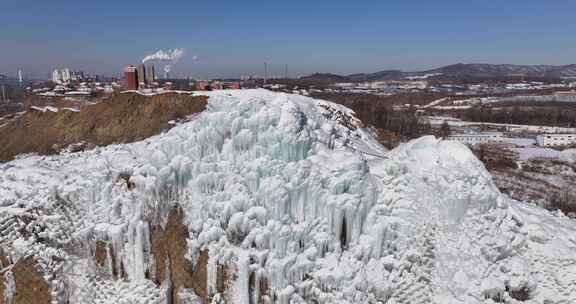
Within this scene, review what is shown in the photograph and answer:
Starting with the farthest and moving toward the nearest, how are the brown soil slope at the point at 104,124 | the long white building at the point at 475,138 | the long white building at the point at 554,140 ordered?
the long white building at the point at 554,140 → the long white building at the point at 475,138 → the brown soil slope at the point at 104,124

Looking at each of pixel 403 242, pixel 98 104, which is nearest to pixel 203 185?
pixel 403 242

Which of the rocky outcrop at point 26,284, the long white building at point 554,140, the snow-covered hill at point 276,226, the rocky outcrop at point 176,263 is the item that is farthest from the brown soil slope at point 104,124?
the long white building at point 554,140

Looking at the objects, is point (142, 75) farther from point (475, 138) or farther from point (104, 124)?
point (475, 138)

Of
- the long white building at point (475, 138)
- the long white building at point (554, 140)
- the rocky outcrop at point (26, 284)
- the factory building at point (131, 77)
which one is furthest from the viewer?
the long white building at point (554, 140)

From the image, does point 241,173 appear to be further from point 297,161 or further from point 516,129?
point 516,129

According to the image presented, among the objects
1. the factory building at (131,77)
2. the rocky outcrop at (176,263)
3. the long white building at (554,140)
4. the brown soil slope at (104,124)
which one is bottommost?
the long white building at (554,140)

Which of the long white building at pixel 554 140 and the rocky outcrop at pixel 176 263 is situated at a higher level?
the rocky outcrop at pixel 176 263

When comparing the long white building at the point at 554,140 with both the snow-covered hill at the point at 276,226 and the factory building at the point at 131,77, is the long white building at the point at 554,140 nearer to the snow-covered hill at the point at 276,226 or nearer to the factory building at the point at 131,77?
the snow-covered hill at the point at 276,226

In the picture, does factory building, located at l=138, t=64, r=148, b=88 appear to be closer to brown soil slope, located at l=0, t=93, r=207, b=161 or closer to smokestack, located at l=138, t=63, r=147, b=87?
smokestack, located at l=138, t=63, r=147, b=87

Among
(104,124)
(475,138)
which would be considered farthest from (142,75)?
(475,138)
